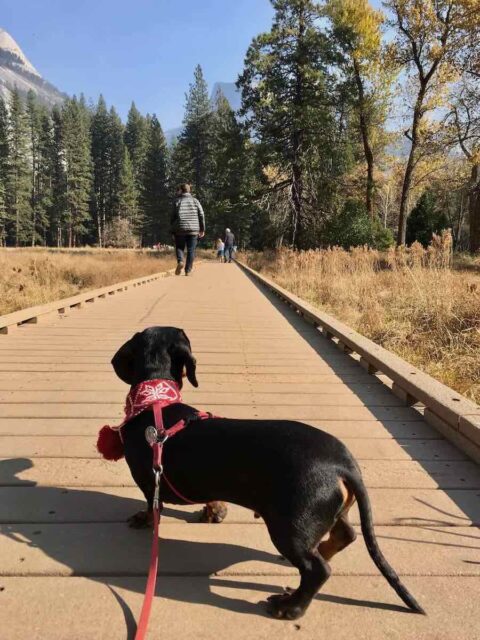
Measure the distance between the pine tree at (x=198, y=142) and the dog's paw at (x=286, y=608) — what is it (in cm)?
5565

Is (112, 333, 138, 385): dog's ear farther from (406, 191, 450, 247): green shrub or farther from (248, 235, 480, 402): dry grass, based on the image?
(406, 191, 450, 247): green shrub

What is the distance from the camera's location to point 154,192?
6894 centimetres

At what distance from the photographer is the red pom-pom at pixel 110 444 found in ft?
7.22

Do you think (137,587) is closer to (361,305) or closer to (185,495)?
(185,495)

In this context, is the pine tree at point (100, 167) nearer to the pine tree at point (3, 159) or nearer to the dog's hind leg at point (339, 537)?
the pine tree at point (3, 159)

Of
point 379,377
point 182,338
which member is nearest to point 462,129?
point 379,377

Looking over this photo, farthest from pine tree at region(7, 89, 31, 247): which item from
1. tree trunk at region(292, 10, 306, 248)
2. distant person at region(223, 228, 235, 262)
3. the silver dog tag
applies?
the silver dog tag

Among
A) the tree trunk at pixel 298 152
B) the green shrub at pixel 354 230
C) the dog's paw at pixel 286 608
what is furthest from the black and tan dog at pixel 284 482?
the tree trunk at pixel 298 152

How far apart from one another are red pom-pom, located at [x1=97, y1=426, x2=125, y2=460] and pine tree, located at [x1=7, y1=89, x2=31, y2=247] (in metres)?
73.9

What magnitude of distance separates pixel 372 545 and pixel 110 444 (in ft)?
3.89

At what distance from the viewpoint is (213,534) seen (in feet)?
6.72

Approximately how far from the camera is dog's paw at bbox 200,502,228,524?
6.98 ft

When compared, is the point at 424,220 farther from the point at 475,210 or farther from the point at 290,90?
the point at 290,90

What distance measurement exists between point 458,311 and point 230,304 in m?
4.09
